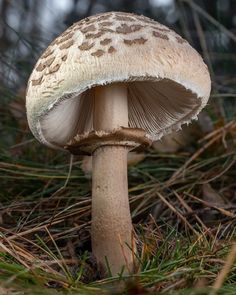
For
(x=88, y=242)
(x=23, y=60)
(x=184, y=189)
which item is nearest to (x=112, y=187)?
(x=88, y=242)

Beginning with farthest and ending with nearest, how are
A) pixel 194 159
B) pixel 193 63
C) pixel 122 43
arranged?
pixel 194 159, pixel 193 63, pixel 122 43

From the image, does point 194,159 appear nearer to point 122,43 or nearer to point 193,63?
point 193,63

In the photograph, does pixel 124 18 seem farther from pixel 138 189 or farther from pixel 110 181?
pixel 138 189

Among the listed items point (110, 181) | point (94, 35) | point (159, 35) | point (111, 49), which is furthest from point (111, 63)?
point (110, 181)

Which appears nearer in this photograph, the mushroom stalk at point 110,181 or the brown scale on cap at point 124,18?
the brown scale on cap at point 124,18

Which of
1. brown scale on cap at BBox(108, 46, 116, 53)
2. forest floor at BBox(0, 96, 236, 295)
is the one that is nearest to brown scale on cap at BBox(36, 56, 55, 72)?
brown scale on cap at BBox(108, 46, 116, 53)

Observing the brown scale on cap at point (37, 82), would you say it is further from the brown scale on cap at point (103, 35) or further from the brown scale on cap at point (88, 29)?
the brown scale on cap at point (88, 29)

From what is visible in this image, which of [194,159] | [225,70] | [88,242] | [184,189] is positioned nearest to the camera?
[88,242]

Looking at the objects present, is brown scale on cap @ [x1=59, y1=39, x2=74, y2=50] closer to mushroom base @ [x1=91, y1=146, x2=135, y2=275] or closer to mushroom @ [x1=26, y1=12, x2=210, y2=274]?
mushroom @ [x1=26, y1=12, x2=210, y2=274]

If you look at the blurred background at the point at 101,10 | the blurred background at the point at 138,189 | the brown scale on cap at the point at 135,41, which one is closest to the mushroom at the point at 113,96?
the brown scale on cap at the point at 135,41
